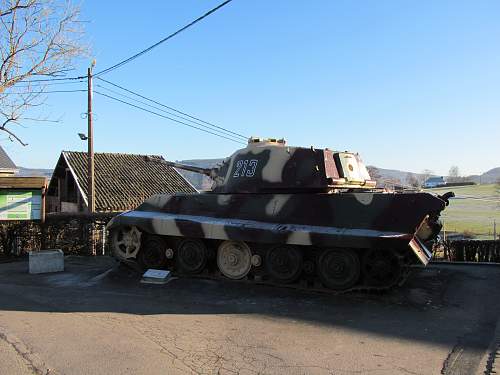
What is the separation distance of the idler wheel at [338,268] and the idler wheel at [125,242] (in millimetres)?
4229

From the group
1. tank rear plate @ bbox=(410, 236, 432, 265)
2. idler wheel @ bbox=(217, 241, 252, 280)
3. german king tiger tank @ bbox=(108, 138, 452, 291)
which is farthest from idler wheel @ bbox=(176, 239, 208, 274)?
tank rear plate @ bbox=(410, 236, 432, 265)

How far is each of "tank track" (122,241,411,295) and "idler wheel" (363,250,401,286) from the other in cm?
7

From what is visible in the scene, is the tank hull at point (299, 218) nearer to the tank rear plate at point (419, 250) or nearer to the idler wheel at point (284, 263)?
the tank rear plate at point (419, 250)

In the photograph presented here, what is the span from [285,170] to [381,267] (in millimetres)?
2688

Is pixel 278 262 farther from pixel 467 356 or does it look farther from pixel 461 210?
pixel 461 210

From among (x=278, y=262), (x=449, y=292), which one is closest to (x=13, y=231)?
(x=278, y=262)

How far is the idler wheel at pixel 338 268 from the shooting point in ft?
29.4

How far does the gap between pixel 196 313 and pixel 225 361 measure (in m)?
2.25

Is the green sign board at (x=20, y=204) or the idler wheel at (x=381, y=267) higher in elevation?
the green sign board at (x=20, y=204)

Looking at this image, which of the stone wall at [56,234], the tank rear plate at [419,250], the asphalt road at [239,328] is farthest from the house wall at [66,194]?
the tank rear plate at [419,250]

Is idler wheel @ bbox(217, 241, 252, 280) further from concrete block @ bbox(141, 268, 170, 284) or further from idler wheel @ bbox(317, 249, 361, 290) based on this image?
idler wheel @ bbox(317, 249, 361, 290)

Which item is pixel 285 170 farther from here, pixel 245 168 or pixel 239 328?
pixel 239 328

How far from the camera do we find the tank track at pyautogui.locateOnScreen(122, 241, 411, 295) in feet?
28.9

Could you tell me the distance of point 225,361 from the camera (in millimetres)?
5566
